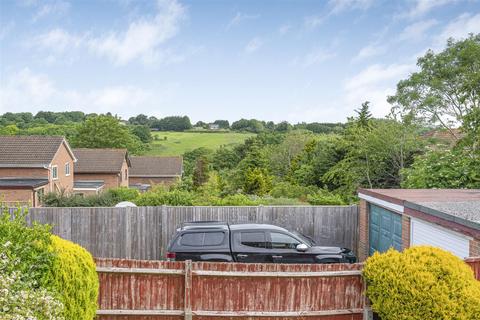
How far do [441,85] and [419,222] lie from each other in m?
22.3

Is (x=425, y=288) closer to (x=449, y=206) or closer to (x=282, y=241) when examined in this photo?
(x=449, y=206)

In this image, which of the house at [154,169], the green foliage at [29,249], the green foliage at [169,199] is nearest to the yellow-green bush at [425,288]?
the green foliage at [29,249]

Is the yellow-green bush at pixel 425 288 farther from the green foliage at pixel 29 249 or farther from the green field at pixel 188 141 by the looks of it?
the green field at pixel 188 141

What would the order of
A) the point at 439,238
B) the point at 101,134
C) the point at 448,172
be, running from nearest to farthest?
the point at 439,238 < the point at 448,172 < the point at 101,134

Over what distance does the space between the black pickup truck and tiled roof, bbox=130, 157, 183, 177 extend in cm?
3744

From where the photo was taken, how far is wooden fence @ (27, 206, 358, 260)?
13.7 metres

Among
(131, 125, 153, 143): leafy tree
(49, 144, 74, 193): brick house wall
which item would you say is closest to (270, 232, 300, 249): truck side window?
(49, 144, 74, 193): brick house wall

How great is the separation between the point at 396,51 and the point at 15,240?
76.7 feet

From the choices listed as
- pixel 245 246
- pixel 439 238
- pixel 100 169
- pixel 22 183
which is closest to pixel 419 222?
pixel 439 238

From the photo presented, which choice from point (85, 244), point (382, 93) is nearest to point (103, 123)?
point (382, 93)

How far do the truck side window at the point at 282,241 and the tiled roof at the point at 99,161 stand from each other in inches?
1188

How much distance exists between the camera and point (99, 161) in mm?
40156

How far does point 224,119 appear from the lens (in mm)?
91812

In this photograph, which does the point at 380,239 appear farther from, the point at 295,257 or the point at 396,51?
the point at 396,51
